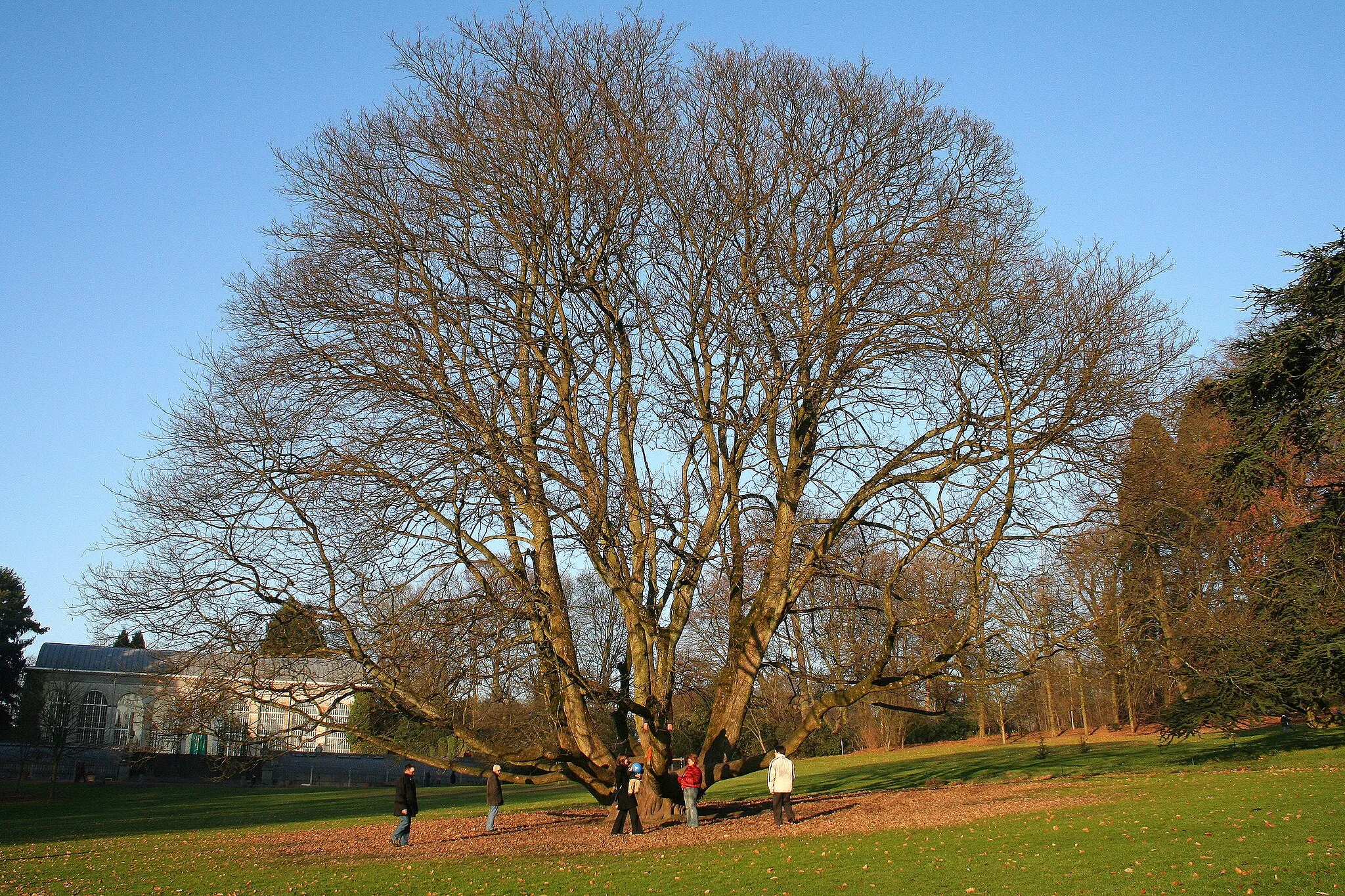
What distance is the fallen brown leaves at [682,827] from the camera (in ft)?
51.8

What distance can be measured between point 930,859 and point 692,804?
5.87 meters

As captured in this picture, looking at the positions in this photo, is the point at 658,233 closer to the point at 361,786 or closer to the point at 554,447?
the point at 554,447

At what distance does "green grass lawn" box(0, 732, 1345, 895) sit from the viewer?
33.2 ft

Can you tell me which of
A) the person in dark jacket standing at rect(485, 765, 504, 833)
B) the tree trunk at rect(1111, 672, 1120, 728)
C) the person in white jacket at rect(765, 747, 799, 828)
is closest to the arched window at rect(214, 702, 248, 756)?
the person in dark jacket standing at rect(485, 765, 504, 833)

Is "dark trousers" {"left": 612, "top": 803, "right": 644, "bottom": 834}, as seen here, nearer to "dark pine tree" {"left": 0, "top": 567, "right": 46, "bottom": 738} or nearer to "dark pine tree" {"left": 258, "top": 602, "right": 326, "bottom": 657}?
"dark pine tree" {"left": 258, "top": 602, "right": 326, "bottom": 657}

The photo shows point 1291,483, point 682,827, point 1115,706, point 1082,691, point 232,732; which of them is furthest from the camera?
point 1115,706

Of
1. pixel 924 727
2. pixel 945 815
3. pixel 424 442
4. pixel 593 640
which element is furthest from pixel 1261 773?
pixel 924 727

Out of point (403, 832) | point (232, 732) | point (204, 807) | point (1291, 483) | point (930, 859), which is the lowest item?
point (204, 807)

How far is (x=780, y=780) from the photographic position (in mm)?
16625

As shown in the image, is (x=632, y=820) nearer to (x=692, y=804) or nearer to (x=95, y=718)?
(x=692, y=804)

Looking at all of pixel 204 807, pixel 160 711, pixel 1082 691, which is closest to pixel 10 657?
pixel 204 807

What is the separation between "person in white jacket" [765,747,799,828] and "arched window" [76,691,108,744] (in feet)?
165

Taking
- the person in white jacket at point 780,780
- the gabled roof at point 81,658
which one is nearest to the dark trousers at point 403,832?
the person in white jacket at point 780,780

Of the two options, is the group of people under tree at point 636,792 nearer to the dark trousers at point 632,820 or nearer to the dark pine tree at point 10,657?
the dark trousers at point 632,820
